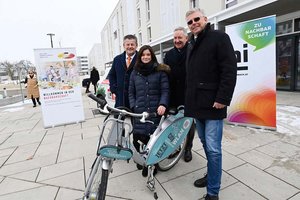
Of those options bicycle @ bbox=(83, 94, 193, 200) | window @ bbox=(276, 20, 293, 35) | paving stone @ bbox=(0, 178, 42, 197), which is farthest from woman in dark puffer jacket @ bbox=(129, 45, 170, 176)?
window @ bbox=(276, 20, 293, 35)

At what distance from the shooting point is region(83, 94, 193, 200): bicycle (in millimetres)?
1789

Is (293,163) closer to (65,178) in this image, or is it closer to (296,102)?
(65,178)

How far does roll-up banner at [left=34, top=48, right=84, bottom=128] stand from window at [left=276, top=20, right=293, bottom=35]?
305 inches

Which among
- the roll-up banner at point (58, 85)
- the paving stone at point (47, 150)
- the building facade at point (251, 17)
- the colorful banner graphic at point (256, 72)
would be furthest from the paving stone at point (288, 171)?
the roll-up banner at point (58, 85)

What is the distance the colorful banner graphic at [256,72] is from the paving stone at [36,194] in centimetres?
368

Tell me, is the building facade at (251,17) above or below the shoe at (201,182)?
above

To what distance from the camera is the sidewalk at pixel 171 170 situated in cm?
240

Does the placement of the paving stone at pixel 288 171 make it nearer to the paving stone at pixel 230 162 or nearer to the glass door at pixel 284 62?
the paving stone at pixel 230 162

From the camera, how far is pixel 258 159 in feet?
9.92

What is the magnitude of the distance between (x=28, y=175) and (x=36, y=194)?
0.63 metres

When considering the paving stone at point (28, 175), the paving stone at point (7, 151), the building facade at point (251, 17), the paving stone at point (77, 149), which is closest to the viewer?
the paving stone at point (28, 175)

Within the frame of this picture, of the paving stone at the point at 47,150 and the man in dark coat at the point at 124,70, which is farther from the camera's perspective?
the paving stone at the point at 47,150

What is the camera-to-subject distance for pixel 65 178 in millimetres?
2910

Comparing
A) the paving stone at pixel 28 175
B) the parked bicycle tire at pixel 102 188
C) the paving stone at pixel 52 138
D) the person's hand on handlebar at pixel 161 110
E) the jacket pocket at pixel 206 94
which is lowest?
the paving stone at pixel 28 175
